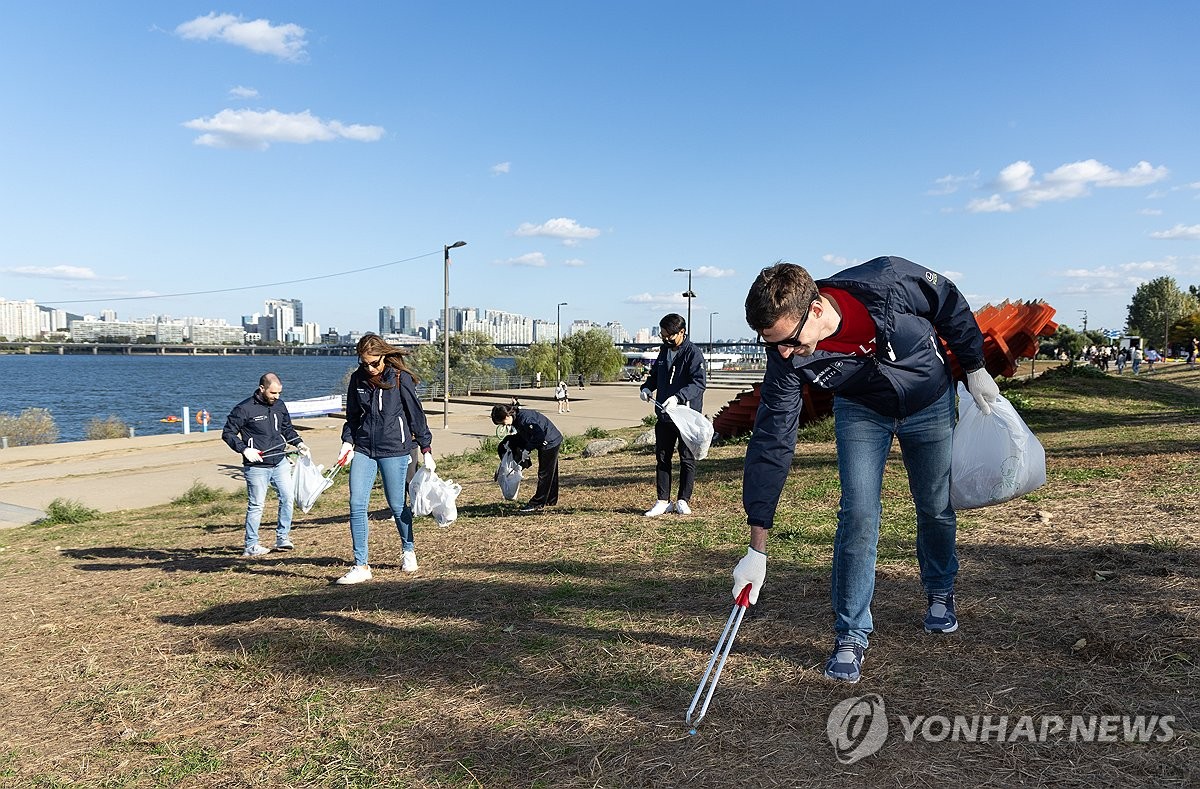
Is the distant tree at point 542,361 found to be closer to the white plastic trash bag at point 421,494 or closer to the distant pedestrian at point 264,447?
the distant pedestrian at point 264,447

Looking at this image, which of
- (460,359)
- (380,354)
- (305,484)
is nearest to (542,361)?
(460,359)

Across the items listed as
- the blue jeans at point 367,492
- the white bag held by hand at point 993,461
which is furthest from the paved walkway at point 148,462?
Answer: the white bag held by hand at point 993,461

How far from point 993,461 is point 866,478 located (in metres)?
0.69

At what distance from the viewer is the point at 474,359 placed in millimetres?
50031

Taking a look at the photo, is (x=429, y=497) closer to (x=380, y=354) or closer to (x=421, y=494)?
(x=421, y=494)

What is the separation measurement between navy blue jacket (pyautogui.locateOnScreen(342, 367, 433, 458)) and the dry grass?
98cm

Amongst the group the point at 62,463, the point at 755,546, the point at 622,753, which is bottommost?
the point at 62,463

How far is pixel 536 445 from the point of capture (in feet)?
26.8

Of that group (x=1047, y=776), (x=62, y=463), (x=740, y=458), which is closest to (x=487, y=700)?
(x=1047, y=776)

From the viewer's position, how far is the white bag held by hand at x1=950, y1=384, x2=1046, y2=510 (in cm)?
342

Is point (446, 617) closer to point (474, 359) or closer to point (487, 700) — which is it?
point (487, 700)

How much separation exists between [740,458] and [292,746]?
9321 mm

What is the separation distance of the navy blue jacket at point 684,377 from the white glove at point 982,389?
3.74 m

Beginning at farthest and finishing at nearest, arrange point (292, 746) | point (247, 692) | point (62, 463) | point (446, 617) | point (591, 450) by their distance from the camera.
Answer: point (62, 463)
point (591, 450)
point (446, 617)
point (247, 692)
point (292, 746)
